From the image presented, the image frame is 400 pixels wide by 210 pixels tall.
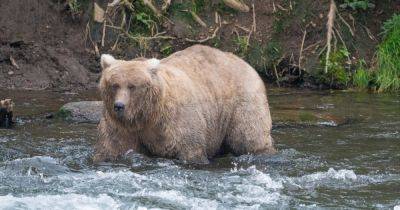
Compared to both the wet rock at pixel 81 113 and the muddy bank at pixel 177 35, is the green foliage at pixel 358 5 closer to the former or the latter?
the muddy bank at pixel 177 35

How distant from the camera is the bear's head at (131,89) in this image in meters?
8.79

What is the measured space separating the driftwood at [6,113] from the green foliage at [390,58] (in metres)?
5.54

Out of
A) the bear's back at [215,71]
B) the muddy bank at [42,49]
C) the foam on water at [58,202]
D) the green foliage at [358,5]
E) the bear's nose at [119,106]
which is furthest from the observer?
the green foliage at [358,5]

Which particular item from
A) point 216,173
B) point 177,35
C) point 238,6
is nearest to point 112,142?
point 216,173

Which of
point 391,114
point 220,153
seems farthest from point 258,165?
point 391,114

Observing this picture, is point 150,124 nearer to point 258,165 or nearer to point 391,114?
point 258,165

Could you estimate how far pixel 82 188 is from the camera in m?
8.31

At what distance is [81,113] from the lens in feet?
39.3

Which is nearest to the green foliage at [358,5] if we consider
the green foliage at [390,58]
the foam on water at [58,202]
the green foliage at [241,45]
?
the green foliage at [390,58]

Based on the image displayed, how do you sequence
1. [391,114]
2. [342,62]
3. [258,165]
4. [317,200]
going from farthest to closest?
[342,62] → [391,114] → [258,165] → [317,200]

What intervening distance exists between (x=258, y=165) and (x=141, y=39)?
6.03 metres

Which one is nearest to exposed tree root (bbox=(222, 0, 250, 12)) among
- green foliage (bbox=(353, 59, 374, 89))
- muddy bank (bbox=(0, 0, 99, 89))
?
green foliage (bbox=(353, 59, 374, 89))

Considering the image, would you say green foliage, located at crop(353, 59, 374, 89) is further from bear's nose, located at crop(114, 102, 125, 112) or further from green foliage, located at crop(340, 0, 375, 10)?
bear's nose, located at crop(114, 102, 125, 112)

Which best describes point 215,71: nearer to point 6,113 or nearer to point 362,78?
point 6,113
